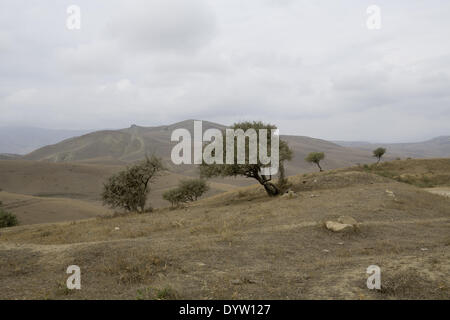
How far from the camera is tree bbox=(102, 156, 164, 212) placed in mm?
22188

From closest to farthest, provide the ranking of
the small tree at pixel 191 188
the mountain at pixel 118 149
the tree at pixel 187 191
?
the tree at pixel 187 191, the small tree at pixel 191 188, the mountain at pixel 118 149

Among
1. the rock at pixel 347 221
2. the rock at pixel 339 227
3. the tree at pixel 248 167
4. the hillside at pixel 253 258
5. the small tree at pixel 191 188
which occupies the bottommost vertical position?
the small tree at pixel 191 188

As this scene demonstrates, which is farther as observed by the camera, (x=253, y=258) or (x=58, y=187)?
(x=58, y=187)

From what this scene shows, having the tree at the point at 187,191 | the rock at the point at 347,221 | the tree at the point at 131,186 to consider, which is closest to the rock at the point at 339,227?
the rock at the point at 347,221

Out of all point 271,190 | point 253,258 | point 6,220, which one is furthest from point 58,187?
point 253,258

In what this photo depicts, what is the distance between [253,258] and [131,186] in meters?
15.7

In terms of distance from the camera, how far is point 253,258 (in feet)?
29.2

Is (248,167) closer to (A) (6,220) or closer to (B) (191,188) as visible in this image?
(B) (191,188)

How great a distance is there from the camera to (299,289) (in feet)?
21.0

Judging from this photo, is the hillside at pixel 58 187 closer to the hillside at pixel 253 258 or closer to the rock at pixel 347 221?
the hillside at pixel 253 258

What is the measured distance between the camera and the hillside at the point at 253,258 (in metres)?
6.47

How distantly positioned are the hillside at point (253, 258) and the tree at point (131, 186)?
21.8 feet
